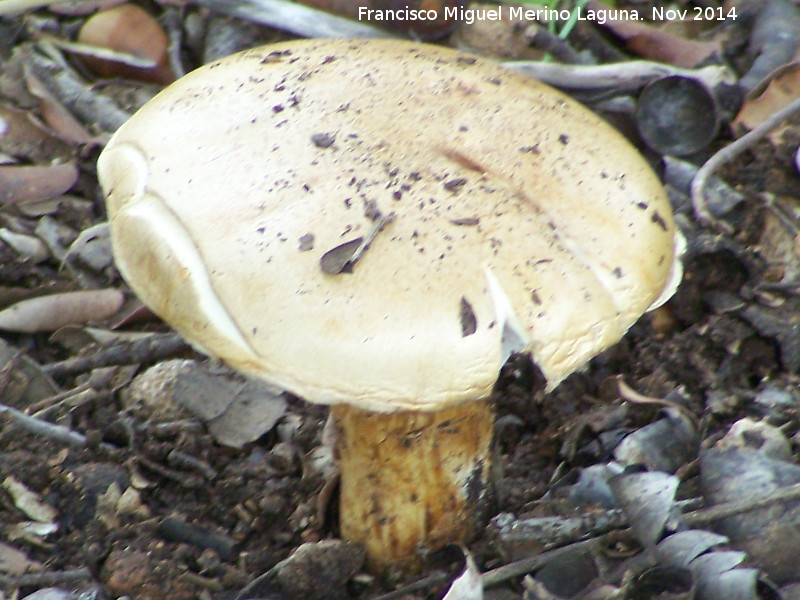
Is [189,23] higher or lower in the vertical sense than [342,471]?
higher

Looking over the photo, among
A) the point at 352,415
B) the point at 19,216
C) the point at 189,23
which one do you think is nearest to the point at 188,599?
the point at 352,415

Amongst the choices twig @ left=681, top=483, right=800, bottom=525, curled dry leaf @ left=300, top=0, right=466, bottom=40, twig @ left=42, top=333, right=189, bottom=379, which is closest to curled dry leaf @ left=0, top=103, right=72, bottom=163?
twig @ left=42, top=333, right=189, bottom=379

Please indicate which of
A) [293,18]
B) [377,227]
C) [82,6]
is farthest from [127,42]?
[377,227]

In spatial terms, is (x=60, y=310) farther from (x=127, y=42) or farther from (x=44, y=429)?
(x=127, y=42)

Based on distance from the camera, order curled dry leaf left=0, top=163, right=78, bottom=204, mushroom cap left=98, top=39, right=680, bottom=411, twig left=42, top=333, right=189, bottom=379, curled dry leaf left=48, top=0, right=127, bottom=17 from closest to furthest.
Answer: mushroom cap left=98, top=39, right=680, bottom=411 < twig left=42, top=333, right=189, bottom=379 < curled dry leaf left=0, top=163, right=78, bottom=204 < curled dry leaf left=48, top=0, right=127, bottom=17

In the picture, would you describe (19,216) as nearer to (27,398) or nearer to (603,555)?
(27,398)

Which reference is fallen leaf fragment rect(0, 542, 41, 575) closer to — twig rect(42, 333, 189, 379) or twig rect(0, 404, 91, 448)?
twig rect(0, 404, 91, 448)
